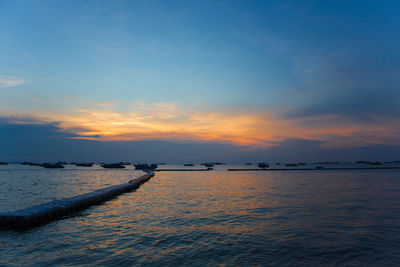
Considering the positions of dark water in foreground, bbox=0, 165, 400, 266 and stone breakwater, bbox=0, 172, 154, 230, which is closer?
dark water in foreground, bbox=0, 165, 400, 266

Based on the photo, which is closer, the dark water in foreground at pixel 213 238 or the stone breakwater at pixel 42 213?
the dark water in foreground at pixel 213 238

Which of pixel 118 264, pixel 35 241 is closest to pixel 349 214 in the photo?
pixel 118 264

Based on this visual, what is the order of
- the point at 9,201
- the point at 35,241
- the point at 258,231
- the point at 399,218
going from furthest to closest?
the point at 9,201
the point at 399,218
the point at 258,231
the point at 35,241

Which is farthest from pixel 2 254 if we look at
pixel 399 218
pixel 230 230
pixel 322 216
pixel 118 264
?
pixel 399 218

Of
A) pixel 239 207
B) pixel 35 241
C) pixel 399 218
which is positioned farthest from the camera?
pixel 239 207

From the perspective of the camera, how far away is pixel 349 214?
18.2m

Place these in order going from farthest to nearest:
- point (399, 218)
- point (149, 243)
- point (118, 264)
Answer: point (399, 218) → point (149, 243) → point (118, 264)

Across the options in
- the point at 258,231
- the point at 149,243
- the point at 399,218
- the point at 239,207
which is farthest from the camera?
the point at 239,207

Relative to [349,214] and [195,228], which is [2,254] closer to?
[195,228]

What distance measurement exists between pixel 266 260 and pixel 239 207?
12.0m

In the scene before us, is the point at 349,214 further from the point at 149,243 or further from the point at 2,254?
the point at 2,254

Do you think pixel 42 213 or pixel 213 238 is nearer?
pixel 213 238

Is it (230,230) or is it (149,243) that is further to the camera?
(230,230)

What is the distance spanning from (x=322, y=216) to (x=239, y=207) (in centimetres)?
667
